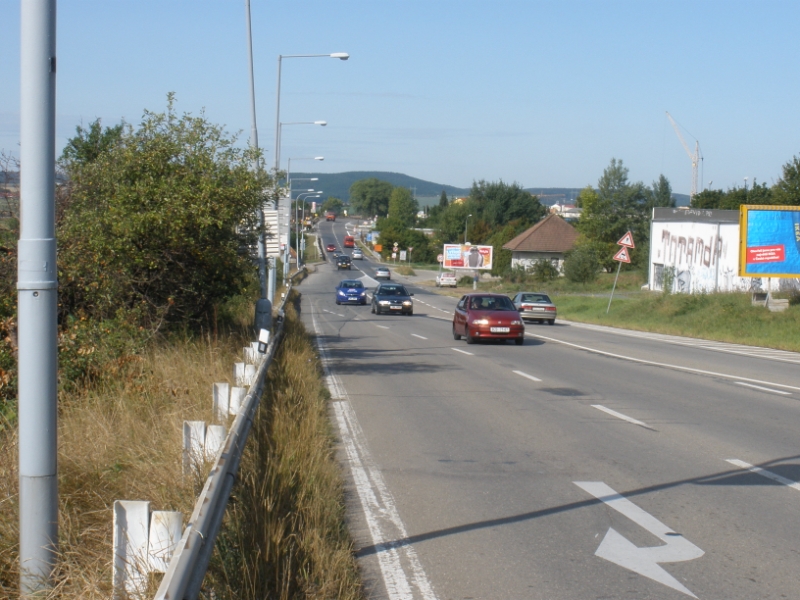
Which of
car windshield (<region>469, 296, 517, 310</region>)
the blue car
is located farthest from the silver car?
the blue car

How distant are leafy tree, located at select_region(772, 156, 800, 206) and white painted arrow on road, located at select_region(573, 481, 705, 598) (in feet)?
199

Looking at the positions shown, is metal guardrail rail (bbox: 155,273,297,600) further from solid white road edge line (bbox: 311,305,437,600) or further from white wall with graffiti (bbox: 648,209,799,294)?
white wall with graffiti (bbox: 648,209,799,294)

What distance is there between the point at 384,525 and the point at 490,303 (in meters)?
20.0

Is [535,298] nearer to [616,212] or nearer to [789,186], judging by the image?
[789,186]

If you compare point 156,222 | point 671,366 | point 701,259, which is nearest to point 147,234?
point 156,222

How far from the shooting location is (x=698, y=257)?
49.9 metres

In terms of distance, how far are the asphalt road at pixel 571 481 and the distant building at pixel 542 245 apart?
7843cm

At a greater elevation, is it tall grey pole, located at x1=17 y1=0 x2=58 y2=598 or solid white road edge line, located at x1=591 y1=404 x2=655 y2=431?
tall grey pole, located at x1=17 y1=0 x2=58 y2=598

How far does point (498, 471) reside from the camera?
852 centimetres

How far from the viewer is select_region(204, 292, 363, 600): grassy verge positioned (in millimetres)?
4785

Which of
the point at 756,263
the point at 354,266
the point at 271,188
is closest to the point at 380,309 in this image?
the point at 756,263

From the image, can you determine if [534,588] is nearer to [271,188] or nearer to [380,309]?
[271,188]

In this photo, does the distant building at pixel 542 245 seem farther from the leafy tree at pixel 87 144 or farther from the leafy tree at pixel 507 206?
the leafy tree at pixel 87 144

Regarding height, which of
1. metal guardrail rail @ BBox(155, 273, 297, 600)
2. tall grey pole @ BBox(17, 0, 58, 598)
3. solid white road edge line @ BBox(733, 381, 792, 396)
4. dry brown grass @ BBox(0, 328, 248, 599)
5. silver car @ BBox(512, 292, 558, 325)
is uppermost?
tall grey pole @ BBox(17, 0, 58, 598)
